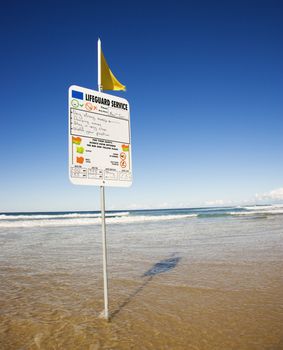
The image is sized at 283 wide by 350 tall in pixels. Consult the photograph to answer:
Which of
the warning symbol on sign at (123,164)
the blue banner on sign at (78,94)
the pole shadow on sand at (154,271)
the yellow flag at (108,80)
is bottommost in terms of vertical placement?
the pole shadow on sand at (154,271)

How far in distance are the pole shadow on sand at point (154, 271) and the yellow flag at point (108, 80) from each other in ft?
11.5

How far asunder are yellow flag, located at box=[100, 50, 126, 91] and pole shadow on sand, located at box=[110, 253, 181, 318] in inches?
138

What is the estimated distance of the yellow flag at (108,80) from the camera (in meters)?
4.14

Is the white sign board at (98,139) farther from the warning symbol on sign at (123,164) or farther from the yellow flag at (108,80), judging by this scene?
the yellow flag at (108,80)

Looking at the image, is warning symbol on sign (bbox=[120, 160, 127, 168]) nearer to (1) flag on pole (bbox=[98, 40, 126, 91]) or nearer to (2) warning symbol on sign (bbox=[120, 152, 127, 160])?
(2) warning symbol on sign (bbox=[120, 152, 127, 160])

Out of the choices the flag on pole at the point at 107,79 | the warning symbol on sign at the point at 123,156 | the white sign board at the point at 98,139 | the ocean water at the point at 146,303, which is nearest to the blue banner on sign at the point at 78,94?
the white sign board at the point at 98,139

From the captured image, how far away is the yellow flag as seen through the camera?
4.14m

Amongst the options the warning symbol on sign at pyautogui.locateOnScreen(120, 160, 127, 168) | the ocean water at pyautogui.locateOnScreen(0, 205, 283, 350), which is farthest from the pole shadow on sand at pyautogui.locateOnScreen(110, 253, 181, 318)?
the warning symbol on sign at pyautogui.locateOnScreen(120, 160, 127, 168)

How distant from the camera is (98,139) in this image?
A: 3797 mm

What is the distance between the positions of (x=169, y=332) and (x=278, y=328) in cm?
138

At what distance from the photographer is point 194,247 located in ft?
32.4

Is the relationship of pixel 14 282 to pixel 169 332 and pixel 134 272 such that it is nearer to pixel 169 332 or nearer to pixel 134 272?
pixel 134 272

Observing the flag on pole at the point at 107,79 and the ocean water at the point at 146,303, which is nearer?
the ocean water at the point at 146,303

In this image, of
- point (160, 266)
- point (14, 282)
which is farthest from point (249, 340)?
point (14, 282)
